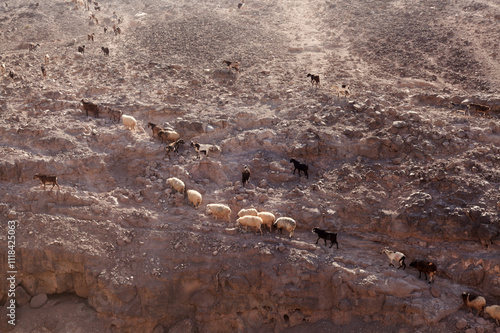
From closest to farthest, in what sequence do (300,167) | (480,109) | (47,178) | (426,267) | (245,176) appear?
(426,267), (47,178), (245,176), (300,167), (480,109)

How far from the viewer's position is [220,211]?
1140 cm

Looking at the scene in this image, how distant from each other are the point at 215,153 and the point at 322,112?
4.64m

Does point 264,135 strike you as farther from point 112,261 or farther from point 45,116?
point 45,116

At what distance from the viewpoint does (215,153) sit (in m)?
13.5

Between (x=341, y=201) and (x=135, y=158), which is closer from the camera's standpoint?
(x=341, y=201)

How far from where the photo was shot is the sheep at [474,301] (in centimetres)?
945

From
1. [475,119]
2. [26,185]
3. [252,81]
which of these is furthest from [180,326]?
[475,119]

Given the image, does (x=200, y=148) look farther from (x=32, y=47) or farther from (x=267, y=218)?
(x=32, y=47)

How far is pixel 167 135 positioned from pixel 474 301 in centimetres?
1055

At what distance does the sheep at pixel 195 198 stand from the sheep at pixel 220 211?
47 cm

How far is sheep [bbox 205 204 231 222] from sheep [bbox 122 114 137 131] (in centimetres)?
495

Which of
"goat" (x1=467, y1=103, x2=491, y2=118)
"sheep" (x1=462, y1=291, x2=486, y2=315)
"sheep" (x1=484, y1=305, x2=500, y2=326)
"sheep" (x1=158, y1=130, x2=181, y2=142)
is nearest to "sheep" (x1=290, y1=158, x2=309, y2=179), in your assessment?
"sheep" (x1=158, y1=130, x2=181, y2=142)

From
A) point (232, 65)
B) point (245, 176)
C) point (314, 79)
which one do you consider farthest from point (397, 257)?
point (232, 65)

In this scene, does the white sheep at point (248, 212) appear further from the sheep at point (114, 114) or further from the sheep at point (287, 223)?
the sheep at point (114, 114)
